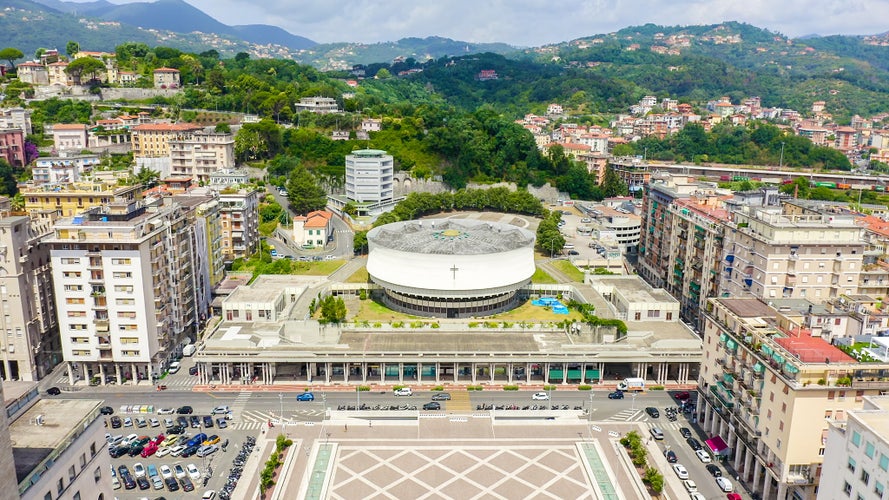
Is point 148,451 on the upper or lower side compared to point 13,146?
lower

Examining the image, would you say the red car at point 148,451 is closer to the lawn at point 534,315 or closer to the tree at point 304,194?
the lawn at point 534,315

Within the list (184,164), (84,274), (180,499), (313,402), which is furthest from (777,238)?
(184,164)

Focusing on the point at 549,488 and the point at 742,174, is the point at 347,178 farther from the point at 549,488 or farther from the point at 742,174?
the point at 742,174

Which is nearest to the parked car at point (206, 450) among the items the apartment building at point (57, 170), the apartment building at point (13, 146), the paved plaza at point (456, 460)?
the paved plaza at point (456, 460)

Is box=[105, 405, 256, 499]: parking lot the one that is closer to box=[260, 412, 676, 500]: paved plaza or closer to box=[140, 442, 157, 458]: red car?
box=[140, 442, 157, 458]: red car

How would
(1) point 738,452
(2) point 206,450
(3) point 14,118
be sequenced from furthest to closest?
(3) point 14,118, (2) point 206,450, (1) point 738,452

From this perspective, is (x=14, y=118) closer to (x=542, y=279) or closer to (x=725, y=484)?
(x=542, y=279)

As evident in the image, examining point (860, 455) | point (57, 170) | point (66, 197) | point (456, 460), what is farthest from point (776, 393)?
point (57, 170)
